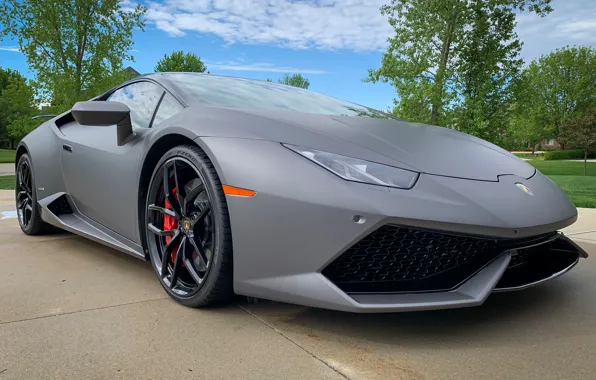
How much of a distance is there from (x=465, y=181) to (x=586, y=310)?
83cm

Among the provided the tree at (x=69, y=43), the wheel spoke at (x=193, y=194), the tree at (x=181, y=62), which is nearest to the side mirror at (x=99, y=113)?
the wheel spoke at (x=193, y=194)

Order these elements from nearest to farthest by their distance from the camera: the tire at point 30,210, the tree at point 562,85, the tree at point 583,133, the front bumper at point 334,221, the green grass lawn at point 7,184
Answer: the front bumper at point 334,221, the tire at point 30,210, the green grass lawn at point 7,184, the tree at point 583,133, the tree at point 562,85

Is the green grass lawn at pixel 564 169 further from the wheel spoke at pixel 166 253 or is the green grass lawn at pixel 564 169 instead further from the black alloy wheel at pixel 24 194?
the wheel spoke at pixel 166 253

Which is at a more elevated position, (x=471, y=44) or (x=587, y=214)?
(x=471, y=44)

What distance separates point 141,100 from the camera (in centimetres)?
271

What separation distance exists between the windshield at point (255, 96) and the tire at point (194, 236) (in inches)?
14.1

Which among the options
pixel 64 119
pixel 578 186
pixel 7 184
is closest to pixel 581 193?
pixel 578 186

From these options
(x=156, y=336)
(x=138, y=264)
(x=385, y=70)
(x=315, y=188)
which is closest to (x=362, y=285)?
(x=315, y=188)

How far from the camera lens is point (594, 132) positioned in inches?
1036

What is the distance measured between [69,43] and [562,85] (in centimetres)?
4269

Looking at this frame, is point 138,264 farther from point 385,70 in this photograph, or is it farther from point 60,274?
point 385,70

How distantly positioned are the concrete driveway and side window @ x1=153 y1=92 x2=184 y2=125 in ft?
2.73

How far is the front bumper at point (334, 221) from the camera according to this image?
155 centimetres

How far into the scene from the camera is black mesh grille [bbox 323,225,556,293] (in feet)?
5.23
